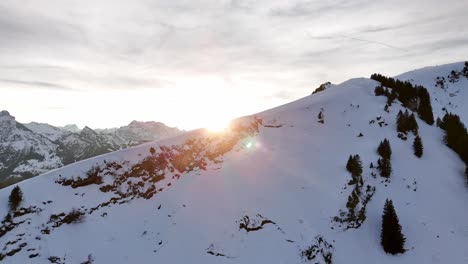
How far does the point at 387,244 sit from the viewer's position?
1041 inches

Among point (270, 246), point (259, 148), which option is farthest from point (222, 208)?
point (259, 148)

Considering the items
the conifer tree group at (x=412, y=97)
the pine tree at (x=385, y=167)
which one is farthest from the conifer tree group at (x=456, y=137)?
the pine tree at (x=385, y=167)

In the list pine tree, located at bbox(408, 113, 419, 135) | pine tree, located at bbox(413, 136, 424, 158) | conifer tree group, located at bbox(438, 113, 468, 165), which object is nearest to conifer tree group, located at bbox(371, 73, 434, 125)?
conifer tree group, located at bbox(438, 113, 468, 165)

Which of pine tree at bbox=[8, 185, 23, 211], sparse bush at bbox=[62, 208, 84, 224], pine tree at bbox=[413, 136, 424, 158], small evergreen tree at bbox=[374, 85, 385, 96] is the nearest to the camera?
sparse bush at bbox=[62, 208, 84, 224]

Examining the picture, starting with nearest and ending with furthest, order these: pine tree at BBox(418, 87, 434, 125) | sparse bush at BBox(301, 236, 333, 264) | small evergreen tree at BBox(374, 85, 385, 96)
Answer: sparse bush at BBox(301, 236, 333, 264) < pine tree at BBox(418, 87, 434, 125) < small evergreen tree at BBox(374, 85, 385, 96)

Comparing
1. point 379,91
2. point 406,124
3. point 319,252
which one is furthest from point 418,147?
point 319,252

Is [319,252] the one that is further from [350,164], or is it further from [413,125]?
[413,125]

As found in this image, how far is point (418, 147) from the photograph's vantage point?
36656mm

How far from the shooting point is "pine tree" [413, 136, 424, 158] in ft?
119

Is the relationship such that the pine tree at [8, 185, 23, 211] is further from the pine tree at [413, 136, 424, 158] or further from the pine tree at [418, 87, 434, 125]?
the pine tree at [418, 87, 434, 125]

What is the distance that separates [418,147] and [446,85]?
Answer: 2367 inches

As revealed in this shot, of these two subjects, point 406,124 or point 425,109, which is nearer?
point 406,124

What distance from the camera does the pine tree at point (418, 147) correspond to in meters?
36.4

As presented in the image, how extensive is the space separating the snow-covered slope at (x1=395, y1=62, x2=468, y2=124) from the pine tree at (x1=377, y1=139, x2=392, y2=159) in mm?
41935
